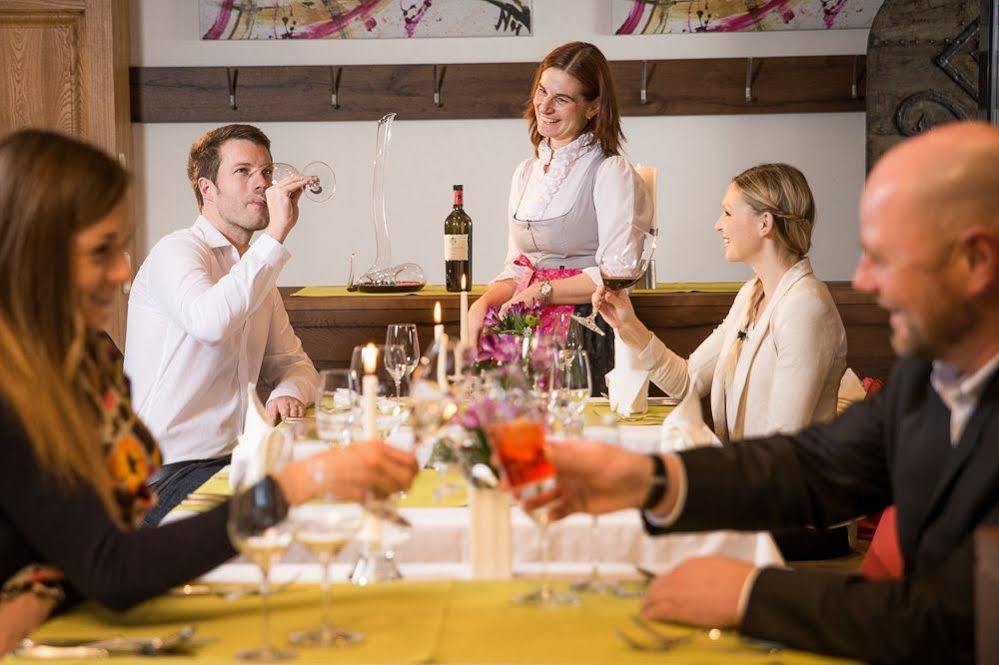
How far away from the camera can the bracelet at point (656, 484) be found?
5.36ft

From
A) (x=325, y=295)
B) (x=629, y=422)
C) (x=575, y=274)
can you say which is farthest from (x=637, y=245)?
(x=325, y=295)

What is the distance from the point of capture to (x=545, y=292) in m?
3.74

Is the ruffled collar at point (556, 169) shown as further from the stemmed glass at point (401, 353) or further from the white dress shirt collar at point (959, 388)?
the white dress shirt collar at point (959, 388)

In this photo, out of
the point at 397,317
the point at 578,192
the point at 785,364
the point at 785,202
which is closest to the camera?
the point at 785,364

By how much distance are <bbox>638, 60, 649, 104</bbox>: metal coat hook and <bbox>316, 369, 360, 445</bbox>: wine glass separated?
357cm

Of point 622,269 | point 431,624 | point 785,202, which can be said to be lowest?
point 431,624

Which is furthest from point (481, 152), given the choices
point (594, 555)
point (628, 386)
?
point (594, 555)

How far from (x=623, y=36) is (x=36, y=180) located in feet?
14.8

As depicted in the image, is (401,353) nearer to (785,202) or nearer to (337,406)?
(337,406)

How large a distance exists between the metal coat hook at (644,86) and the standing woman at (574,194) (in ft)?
5.50

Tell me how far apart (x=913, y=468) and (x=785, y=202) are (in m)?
1.79

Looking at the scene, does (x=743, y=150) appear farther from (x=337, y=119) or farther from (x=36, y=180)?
(x=36, y=180)

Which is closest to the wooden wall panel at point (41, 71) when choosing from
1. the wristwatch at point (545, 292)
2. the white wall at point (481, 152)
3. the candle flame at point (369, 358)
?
the white wall at point (481, 152)

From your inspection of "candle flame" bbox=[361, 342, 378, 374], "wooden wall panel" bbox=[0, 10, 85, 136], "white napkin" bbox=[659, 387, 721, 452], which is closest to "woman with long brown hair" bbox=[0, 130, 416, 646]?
"candle flame" bbox=[361, 342, 378, 374]
